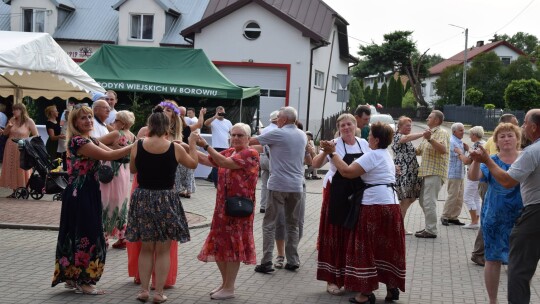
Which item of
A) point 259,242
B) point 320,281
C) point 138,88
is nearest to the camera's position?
point 320,281

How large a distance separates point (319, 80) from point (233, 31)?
6272mm

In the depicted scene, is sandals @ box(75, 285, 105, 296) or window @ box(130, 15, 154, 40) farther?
window @ box(130, 15, 154, 40)

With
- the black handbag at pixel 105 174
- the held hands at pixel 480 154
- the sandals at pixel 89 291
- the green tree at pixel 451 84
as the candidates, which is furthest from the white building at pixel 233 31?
the green tree at pixel 451 84

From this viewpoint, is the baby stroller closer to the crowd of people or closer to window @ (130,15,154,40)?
the crowd of people

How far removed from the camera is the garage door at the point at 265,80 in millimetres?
36938

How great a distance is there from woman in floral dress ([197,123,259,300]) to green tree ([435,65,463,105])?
6465cm

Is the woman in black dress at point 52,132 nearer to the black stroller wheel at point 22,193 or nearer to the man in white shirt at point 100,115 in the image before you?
the black stroller wheel at point 22,193

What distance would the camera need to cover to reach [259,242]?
1091 centimetres

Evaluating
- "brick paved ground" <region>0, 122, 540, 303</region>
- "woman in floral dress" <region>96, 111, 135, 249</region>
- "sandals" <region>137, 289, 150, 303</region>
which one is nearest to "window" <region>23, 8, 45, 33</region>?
"brick paved ground" <region>0, 122, 540, 303</region>

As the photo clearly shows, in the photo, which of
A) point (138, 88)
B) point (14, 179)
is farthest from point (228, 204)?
point (138, 88)

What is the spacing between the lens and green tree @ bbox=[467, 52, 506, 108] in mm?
67438

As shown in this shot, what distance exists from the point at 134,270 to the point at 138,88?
51.7 ft

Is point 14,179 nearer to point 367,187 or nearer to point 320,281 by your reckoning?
point 320,281

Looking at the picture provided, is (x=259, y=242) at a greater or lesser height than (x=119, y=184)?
lesser
